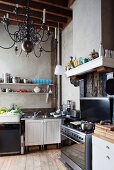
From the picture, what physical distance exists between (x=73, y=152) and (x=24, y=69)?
10.2 ft

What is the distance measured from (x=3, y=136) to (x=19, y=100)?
4.51 feet

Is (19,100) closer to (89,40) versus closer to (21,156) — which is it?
(21,156)

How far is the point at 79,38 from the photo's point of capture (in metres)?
3.95

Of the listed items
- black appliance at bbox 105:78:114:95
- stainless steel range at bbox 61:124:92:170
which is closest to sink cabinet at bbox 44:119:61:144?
stainless steel range at bbox 61:124:92:170

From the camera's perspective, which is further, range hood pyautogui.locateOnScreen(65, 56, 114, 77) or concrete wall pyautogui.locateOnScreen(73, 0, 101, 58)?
concrete wall pyautogui.locateOnScreen(73, 0, 101, 58)

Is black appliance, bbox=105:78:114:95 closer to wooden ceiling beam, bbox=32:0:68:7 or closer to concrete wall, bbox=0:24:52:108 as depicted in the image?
wooden ceiling beam, bbox=32:0:68:7

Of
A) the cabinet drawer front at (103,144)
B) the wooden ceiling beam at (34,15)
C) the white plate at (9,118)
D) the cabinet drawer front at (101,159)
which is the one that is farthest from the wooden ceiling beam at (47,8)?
the cabinet drawer front at (101,159)

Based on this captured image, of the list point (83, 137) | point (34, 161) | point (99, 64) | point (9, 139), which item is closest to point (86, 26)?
point (99, 64)

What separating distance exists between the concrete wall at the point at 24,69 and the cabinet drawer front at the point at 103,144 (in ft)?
11.0

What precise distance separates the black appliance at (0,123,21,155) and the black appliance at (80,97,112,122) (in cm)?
168

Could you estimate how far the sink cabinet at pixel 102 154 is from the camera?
7.06ft

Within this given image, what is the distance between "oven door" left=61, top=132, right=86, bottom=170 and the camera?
2887 mm

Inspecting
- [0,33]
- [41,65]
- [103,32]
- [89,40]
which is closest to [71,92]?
[41,65]

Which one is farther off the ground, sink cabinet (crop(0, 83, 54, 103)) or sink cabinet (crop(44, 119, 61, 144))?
sink cabinet (crop(0, 83, 54, 103))
